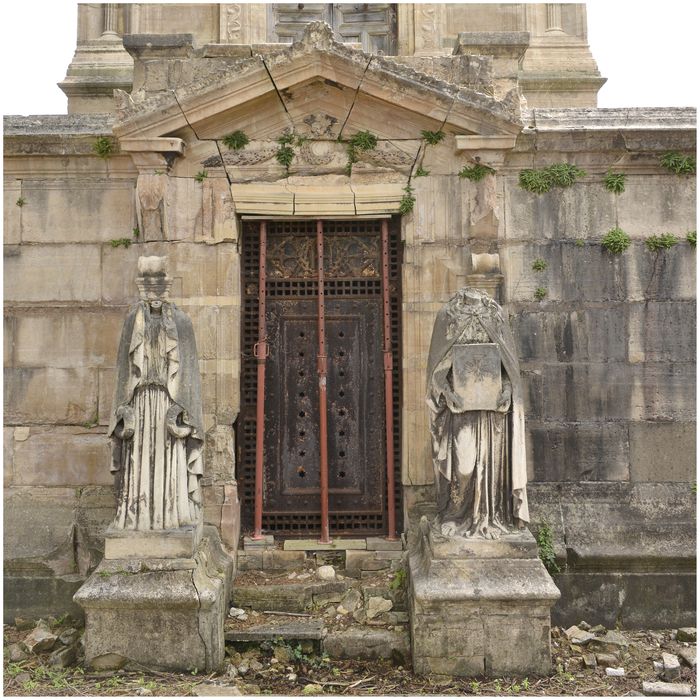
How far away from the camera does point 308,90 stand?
646 centimetres

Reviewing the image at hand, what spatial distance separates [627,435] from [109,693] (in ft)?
14.6

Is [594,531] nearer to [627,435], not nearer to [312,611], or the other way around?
[627,435]

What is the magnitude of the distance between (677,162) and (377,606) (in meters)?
4.43

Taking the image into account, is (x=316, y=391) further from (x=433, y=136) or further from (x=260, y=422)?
(x=433, y=136)

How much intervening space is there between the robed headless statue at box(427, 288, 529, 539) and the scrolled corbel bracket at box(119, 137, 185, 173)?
2.73m

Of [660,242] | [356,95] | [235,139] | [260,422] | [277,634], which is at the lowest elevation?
[277,634]

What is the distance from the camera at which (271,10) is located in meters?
8.42

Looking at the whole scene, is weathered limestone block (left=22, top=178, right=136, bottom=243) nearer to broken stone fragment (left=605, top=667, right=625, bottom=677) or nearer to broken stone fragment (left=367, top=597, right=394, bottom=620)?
broken stone fragment (left=367, top=597, right=394, bottom=620)

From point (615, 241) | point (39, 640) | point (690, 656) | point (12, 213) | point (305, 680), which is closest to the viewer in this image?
point (305, 680)

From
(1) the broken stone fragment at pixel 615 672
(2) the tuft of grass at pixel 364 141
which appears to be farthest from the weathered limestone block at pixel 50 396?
(1) the broken stone fragment at pixel 615 672

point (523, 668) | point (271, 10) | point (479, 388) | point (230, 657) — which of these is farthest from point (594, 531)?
point (271, 10)

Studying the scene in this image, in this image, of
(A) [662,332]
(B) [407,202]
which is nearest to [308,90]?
(B) [407,202]

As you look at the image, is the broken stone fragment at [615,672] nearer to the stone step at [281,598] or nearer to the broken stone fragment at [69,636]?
the stone step at [281,598]

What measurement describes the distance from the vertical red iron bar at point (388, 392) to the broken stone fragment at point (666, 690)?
2.21m
